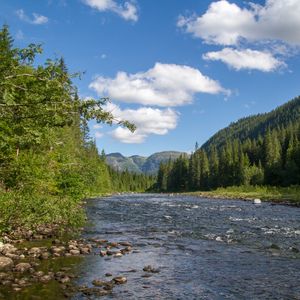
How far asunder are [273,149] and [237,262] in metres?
105

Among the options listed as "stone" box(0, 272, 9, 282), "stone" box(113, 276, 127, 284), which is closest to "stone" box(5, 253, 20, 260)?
"stone" box(0, 272, 9, 282)

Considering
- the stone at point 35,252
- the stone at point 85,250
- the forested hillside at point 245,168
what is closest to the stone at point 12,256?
the stone at point 35,252

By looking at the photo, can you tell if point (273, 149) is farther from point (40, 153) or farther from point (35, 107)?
point (35, 107)

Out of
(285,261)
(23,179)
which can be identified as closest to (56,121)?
(23,179)

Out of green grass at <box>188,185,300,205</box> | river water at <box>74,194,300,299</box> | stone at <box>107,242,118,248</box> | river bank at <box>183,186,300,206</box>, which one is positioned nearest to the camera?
river water at <box>74,194,300,299</box>

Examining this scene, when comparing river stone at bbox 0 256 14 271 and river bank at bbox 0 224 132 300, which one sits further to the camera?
river stone at bbox 0 256 14 271

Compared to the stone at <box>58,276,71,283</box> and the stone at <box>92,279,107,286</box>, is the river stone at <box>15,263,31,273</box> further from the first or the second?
the stone at <box>92,279,107,286</box>

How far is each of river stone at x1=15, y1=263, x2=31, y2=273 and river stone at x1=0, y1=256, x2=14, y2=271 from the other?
0.46 metres

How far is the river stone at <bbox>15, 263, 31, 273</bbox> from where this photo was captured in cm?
1541

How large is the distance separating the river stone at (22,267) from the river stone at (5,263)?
46 cm

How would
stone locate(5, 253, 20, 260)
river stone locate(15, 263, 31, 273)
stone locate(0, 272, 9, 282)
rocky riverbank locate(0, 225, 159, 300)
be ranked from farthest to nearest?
stone locate(5, 253, 20, 260), river stone locate(15, 263, 31, 273), stone locate(0, 272, 9, 282), rocky riverbank locate(0, 225, 159, 300)

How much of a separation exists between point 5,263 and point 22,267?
97cm

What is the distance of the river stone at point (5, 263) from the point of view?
15.7 m

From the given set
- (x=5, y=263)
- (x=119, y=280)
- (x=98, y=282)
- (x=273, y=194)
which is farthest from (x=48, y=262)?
(x=273, y=194)
